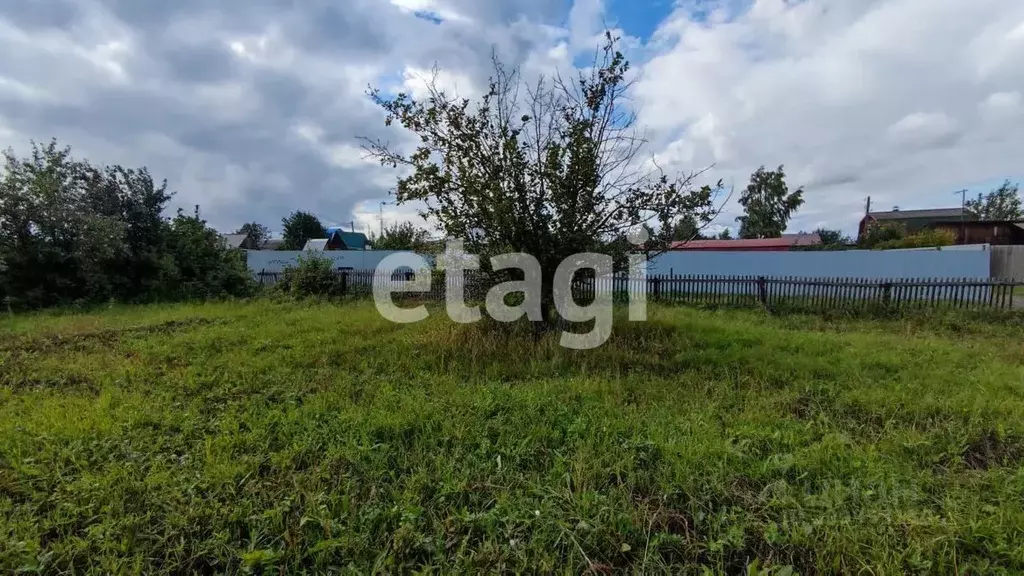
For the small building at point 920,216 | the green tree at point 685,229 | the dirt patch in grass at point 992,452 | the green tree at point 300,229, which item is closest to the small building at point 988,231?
the small building at point 920,216

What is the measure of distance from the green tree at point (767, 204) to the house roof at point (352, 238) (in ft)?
105

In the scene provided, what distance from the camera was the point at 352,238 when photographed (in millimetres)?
41219

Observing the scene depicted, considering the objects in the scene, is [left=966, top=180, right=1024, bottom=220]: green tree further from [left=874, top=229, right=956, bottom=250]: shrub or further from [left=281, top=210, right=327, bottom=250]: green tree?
[left=281, top=210, right=327, bottom=250]: green tree

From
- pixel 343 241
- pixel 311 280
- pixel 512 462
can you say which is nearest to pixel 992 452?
pixel 512 462

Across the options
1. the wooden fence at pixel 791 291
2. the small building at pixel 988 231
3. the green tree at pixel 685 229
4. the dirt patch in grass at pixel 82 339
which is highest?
the small building at pixel 988 231

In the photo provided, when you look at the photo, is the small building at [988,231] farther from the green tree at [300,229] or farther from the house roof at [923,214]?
the green tree at [300,229]

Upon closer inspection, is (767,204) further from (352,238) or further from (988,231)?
(352,238)

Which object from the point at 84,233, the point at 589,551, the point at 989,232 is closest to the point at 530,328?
the point at 589,551

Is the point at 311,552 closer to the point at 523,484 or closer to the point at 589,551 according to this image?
the point at 523,484

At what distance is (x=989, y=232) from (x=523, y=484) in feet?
118

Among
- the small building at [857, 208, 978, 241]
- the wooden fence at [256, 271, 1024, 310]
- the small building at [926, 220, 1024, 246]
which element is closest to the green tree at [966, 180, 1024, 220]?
the small building at [857, 208, 978, 241]

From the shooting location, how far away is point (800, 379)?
3828 millimetres

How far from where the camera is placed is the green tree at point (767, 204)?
31.9 m

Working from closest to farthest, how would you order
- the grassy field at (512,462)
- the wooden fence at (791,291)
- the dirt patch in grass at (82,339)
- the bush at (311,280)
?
the grassy field at (512,462) < the dirt patch in grass at (82,339) < the wooden fence at (791,291) < the bush at (311,280)
